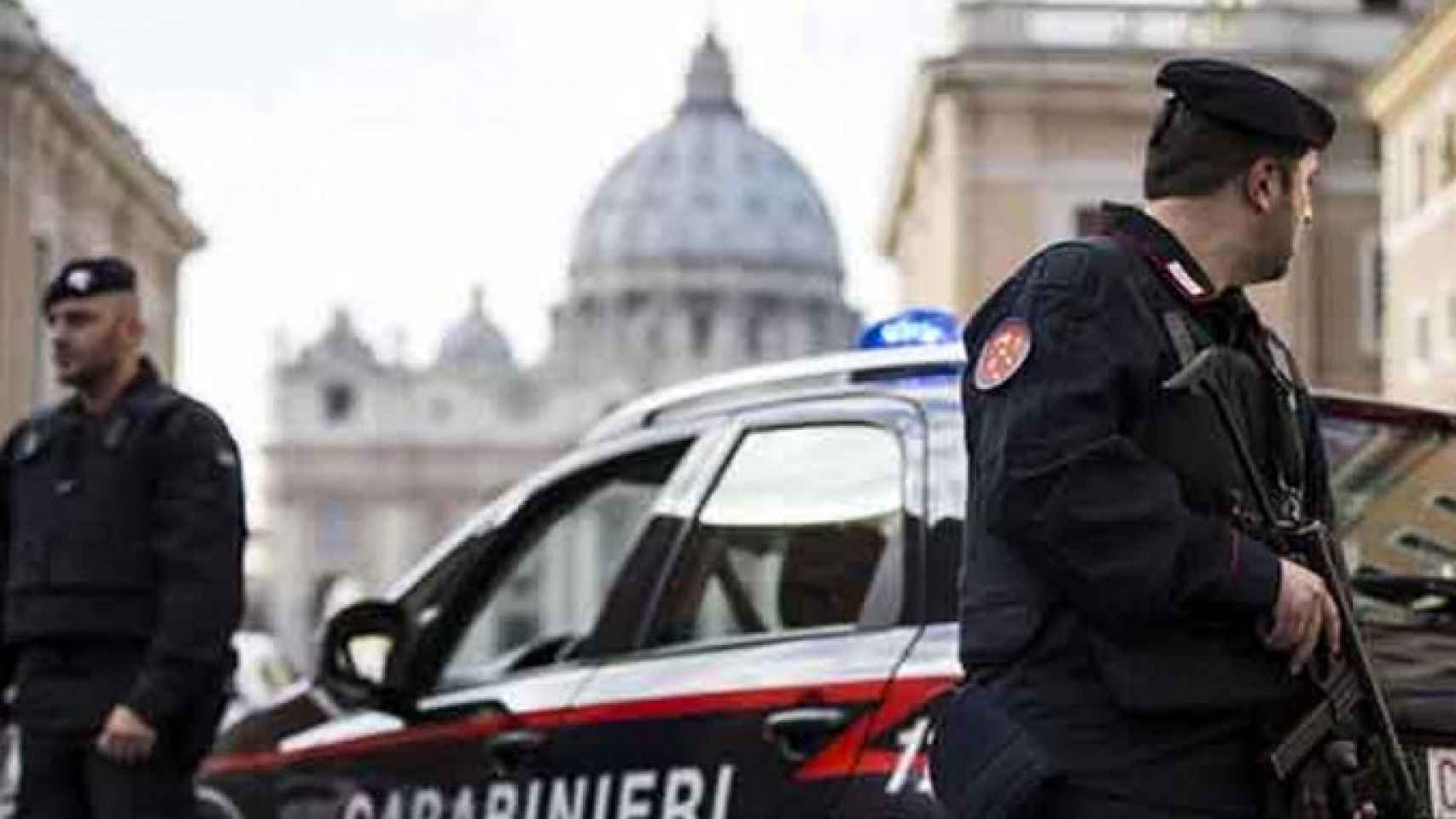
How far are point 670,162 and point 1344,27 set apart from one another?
95.7 meters

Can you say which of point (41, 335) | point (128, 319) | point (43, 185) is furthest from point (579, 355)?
point (128, 319)

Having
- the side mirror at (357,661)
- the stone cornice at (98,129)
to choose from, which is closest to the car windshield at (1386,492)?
the side mirror at (357,661)

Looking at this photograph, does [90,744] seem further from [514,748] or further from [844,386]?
[844,386]

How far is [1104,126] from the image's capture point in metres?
48.8

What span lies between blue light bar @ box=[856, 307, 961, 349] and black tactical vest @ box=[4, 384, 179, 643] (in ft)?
5.51

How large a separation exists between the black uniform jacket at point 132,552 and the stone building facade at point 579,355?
353 feet

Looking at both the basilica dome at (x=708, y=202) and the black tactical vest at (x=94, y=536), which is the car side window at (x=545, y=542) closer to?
the black tactical vest at (x=94, y=536)

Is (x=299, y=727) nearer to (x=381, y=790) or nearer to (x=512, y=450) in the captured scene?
(x=381, y=790)

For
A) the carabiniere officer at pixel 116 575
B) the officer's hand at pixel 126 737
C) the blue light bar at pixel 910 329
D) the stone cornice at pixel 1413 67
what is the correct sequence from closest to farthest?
the officer's hand at pixel 126 737 < the carabiniere officer at pixel 116 575 < the blue light bar at pixel 910 329 < the stone cornice at pixel 1413 67

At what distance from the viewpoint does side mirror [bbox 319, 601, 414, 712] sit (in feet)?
23.2

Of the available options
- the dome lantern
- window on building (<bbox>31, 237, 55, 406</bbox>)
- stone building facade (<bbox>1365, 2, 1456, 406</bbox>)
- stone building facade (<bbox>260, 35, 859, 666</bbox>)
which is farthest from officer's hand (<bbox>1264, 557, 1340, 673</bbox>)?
the dome lantern

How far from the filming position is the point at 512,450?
12862cm

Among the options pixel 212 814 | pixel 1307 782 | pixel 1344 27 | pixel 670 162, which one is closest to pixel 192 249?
pixel 1344 27

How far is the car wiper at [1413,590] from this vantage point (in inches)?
214
